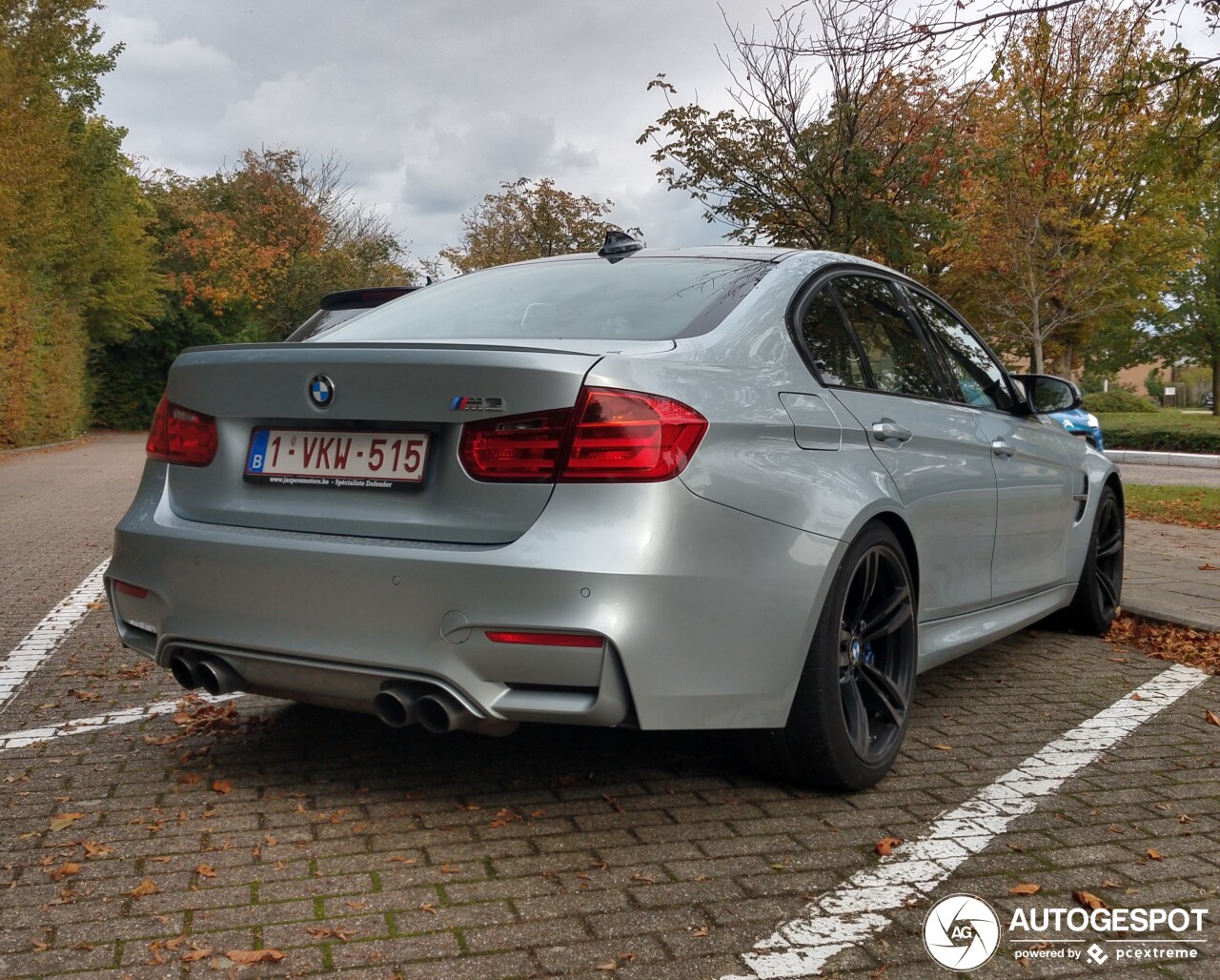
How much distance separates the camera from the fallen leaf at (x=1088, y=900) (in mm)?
2910

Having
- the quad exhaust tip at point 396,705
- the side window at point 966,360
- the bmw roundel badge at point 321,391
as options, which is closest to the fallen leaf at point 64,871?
the quad exhaust tip at point 396,705

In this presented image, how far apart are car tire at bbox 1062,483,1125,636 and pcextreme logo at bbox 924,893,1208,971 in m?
3.46

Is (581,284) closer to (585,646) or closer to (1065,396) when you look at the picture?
(585,646)

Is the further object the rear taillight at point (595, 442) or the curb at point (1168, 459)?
the curb at point (1168, 459)

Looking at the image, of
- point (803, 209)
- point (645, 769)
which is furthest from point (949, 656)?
point (803, 209)

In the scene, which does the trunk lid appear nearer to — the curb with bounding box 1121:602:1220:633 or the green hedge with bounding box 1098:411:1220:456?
the curb with bounding box 1121:602:1220:633

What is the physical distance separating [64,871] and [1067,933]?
230 cm

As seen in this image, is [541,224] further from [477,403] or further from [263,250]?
[477,403]

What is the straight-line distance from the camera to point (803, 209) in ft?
45.7

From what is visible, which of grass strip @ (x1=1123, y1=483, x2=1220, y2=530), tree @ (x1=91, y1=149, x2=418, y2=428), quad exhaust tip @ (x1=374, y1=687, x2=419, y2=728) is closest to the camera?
quad exhaust tip @ (x1=374, y1=687, x2=419, y2=728)

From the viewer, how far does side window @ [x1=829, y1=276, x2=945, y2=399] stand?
13.9 ft

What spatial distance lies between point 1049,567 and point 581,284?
265 cm

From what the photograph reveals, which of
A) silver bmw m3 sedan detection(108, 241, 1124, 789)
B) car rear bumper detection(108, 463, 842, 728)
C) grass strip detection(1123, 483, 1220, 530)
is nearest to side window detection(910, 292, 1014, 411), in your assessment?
silver bmw m3 sedan detection(108, 241, 1124, 789)

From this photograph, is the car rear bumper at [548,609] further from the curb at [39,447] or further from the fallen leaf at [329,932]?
the curb at [39,447]
